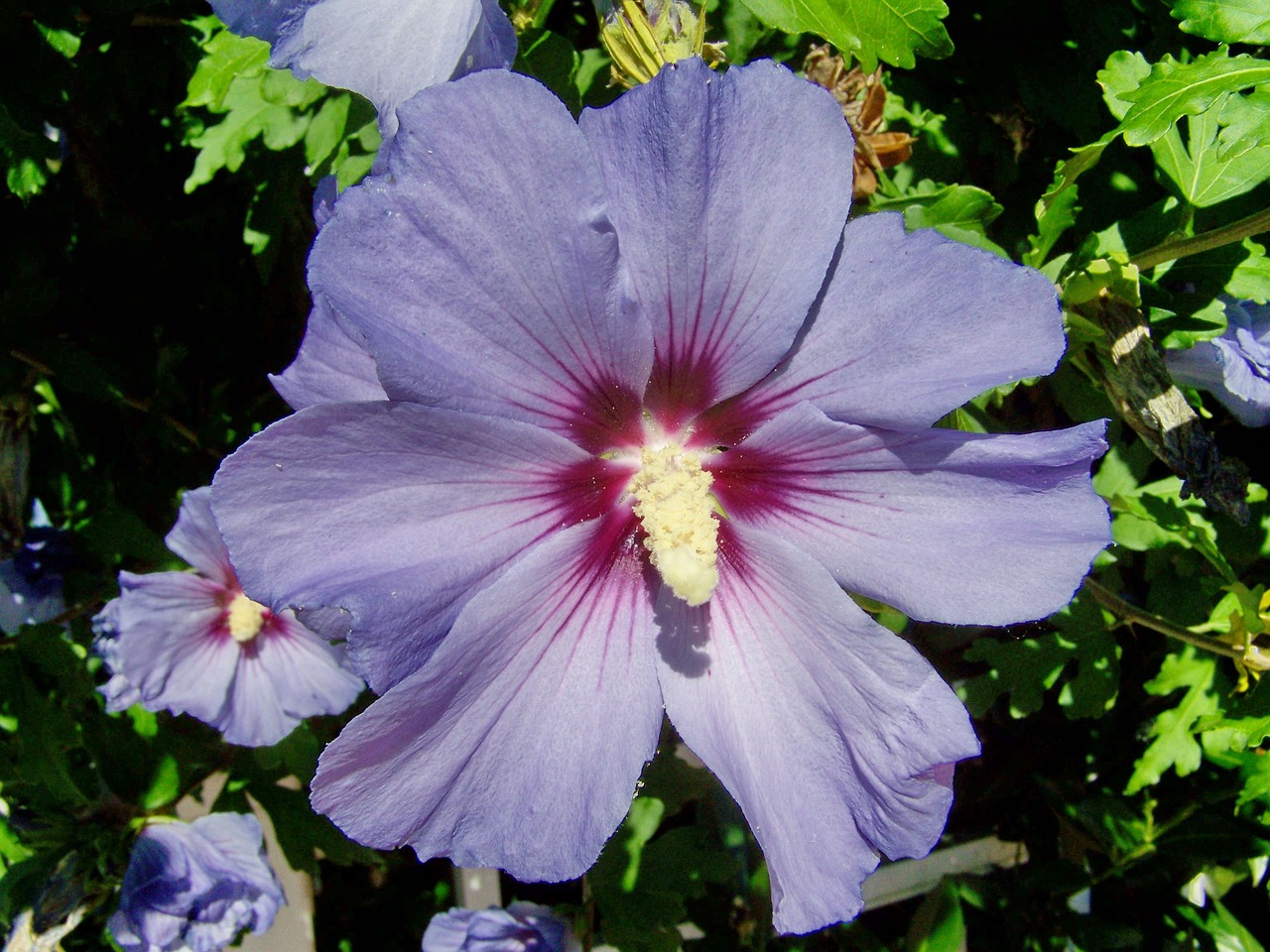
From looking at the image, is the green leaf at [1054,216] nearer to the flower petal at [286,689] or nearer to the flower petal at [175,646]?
the flower petal at [286,689]

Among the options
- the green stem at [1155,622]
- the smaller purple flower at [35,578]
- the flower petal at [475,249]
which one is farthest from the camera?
the smaller purple flower at [35,578]

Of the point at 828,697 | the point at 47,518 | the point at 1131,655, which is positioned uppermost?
the point at 828,697

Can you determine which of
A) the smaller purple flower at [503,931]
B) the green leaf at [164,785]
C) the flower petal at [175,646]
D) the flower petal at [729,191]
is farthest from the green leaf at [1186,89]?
the green leaf at [164,785]

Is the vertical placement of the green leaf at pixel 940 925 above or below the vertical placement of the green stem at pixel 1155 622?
below

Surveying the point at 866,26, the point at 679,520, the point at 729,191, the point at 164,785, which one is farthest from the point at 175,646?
the point at 866,26

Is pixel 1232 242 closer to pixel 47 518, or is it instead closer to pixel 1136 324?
pixel 1136 324

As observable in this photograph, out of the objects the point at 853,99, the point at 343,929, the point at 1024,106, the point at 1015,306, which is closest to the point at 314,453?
the point at 1015,306
